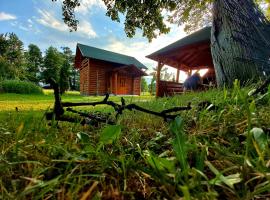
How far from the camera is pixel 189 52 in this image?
17.5 metres

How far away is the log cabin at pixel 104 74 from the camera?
32750mm

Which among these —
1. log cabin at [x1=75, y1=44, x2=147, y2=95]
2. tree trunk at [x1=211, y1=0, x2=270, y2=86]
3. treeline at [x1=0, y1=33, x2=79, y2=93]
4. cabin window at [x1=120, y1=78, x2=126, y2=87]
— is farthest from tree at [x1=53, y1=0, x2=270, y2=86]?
cabin window at [x1=120, y1=78, x2=126, y2=87]

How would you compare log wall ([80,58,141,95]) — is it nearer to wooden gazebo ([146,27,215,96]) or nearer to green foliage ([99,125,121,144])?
wooden gazebo ([146,27,215,96])

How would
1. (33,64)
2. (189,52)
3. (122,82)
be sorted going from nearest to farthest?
(189,52), (122,82), (33,64)

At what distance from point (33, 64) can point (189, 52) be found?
5639 cm

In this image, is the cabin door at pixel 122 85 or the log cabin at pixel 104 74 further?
the cabin door at pixel 122 85

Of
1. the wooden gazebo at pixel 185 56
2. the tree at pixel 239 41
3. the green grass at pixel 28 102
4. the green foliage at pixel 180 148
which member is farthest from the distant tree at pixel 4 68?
the green foliage at pixel 180 148

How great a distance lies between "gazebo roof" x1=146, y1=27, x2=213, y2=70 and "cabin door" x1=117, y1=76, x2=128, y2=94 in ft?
51.0

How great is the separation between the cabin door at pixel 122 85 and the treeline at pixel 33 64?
8732 millimetres

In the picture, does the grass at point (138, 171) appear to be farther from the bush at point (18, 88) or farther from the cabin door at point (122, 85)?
the cabin door at point (122, 85)

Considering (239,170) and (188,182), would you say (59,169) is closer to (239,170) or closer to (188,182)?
(188,182)

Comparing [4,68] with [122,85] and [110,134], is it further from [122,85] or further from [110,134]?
[110,134]

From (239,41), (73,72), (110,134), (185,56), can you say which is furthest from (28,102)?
(73,72)

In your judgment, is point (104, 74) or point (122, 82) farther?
point (122, 82)
